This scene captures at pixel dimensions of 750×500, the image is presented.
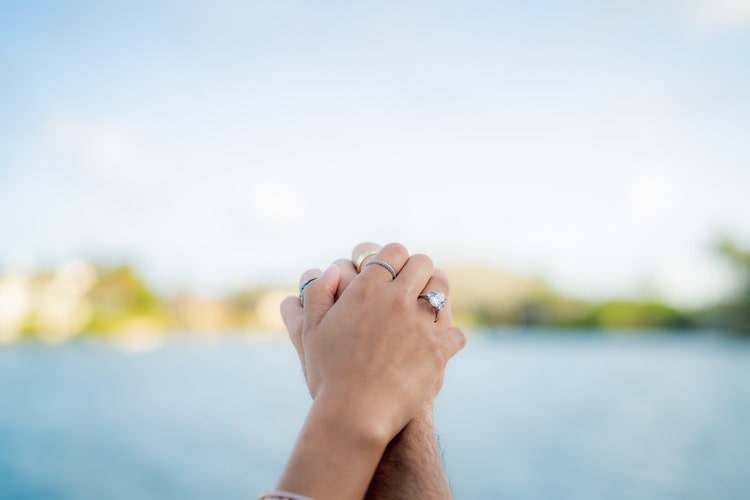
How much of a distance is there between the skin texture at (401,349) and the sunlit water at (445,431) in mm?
6052

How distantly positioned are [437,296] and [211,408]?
22131mm

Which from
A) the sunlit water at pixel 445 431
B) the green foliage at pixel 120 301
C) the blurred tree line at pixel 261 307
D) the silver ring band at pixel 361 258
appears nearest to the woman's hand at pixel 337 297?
the silver ring band at pixel 361 258

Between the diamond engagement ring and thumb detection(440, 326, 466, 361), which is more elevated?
the diamond engagement ring

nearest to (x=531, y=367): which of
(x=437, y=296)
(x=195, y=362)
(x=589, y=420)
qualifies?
(x=589, y=420)

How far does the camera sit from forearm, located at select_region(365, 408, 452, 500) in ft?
3.32

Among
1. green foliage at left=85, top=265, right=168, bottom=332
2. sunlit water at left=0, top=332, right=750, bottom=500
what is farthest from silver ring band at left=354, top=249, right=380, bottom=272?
green foliage at left=85, top=265, right=168, bottom=332

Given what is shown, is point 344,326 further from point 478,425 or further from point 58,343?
point 58,343

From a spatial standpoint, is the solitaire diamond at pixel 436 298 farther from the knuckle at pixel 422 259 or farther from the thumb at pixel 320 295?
the thumb at pixel 320 295

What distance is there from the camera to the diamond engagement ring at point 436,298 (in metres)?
1.23

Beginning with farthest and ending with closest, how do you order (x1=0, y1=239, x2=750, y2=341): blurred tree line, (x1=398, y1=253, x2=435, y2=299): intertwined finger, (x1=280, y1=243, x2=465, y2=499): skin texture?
1. (x1=0, y1=239, x2=750, y2=341): blurred tree line
2. (x1=398, y1=253, x2=435, y2=299): intertwined finger
3. (x1=280, y1=243, x2=465, y2=499): skin texture

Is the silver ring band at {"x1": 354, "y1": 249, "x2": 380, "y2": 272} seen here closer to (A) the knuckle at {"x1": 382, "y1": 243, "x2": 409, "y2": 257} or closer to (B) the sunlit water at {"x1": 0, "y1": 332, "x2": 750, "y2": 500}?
(A) the knuckle at {"x1": 382, "y1": 243, "x2": 409, "y2": 257}

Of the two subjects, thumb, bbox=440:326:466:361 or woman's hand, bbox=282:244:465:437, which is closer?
woman's hand, bbox=282:244:465:437

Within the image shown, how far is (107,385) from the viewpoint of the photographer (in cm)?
2906

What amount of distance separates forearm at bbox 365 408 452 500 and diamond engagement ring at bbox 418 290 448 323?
0.72ft
